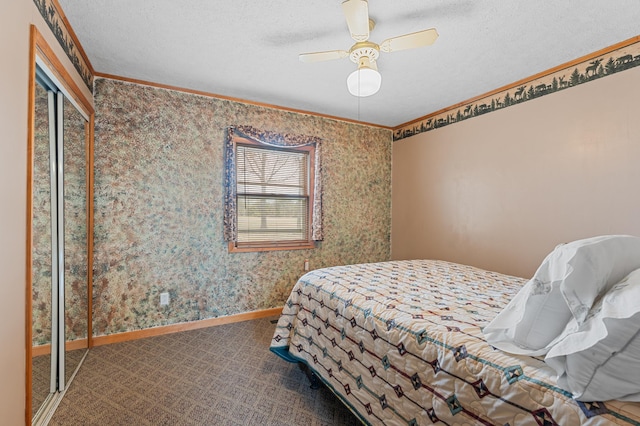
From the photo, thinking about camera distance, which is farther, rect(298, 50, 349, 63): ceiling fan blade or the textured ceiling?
rect(298, 50, 349, 63): ceiling fan blade

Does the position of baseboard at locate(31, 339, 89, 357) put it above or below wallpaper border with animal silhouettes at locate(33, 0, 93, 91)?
below

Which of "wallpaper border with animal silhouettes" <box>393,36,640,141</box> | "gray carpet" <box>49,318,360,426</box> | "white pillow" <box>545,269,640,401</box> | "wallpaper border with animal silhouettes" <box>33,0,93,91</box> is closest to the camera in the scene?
"white pillow" <box>545,269,640,401</box>

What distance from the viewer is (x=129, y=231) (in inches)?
110

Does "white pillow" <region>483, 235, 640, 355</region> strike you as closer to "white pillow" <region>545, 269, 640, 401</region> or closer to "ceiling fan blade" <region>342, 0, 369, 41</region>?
"white pillow" <region>545, 269, 640, 401</region>

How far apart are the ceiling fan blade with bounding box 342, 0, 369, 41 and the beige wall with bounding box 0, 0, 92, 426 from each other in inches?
58.9

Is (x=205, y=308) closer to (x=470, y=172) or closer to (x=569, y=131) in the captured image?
(x=470, y=172)

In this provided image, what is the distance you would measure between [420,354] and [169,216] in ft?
8.73

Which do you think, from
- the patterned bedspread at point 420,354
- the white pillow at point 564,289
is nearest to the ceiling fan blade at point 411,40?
the white pillow at point 564,289

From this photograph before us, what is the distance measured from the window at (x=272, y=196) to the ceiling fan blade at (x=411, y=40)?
1.93 m

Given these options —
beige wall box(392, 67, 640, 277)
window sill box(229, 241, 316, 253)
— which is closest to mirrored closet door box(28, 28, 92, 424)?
window sill box(229, 241, 316, 253)

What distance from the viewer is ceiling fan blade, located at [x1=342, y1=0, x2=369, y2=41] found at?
1.54 m

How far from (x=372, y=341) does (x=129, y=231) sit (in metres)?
2.50

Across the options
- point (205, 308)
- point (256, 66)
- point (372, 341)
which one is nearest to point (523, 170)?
point (372, 341)

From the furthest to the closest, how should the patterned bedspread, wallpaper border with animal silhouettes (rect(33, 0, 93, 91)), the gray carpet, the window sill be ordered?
the window sill
the gray carpet
wallpaper border with animal silhouettes (rect(33, 0, 93, 91))
the patterned bedspread
